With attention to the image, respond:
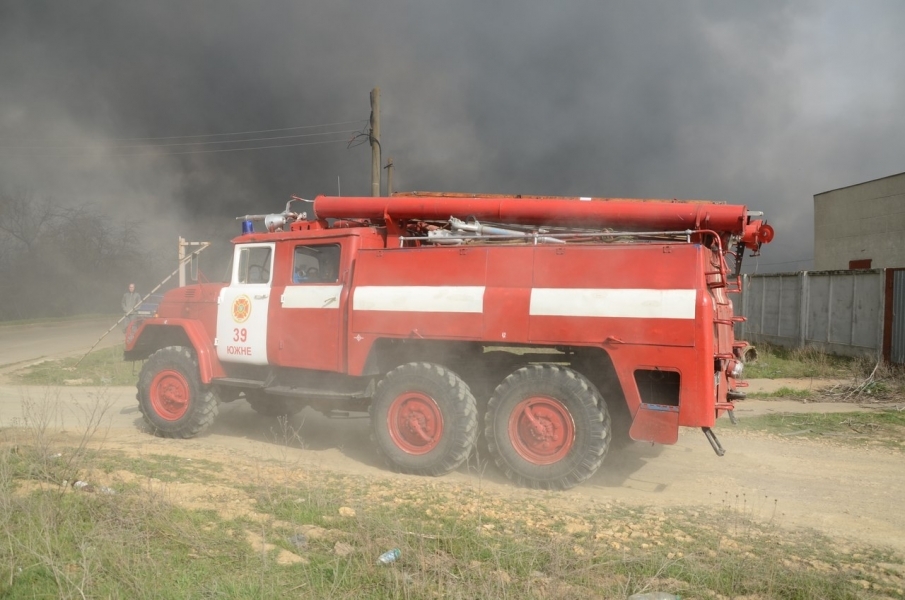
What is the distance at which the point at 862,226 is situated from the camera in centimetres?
2825

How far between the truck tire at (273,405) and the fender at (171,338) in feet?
3.54

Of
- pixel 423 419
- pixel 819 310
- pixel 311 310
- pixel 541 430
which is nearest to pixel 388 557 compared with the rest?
pixel 541 430

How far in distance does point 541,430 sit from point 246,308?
162 inches

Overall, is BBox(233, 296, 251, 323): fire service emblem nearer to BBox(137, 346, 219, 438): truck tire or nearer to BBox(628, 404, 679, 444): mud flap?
BBox(137, 346, 219, 438): truck tire

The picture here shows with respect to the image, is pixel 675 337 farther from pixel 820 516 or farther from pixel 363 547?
pixel 363 547

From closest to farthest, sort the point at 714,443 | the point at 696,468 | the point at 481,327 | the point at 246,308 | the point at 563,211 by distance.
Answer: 1. the point at 714,443
2. the point at 481,327
3. the point at 563,211
4. the point at 696,468
5. the point at 246,308

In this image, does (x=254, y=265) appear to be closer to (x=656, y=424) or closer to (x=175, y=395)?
(x=175, y=395)

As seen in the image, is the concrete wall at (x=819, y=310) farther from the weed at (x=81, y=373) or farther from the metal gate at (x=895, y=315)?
the weed at (x=81, y=373)

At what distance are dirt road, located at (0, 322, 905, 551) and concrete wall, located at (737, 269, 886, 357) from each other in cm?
756

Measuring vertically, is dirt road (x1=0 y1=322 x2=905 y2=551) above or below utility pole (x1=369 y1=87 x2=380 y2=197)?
below

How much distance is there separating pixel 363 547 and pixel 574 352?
10.7ft

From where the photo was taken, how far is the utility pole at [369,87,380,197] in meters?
20.0

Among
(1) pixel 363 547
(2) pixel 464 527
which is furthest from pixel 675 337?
(1) pixel 363 547

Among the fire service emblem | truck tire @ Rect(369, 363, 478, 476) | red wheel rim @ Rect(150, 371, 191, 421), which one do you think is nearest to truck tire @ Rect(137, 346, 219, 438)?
red wheel rim @ Rect(150, 371, 191, 421)
